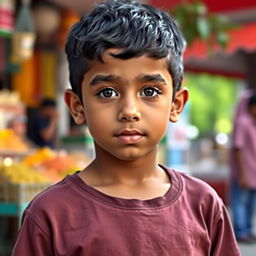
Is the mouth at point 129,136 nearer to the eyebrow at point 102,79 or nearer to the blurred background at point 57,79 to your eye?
the eyebrow at point 102,79

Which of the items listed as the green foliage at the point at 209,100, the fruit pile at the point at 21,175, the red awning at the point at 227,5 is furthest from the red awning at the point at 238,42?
the green foliage at the point at 209,100

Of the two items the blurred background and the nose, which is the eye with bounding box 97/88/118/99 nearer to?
the nose

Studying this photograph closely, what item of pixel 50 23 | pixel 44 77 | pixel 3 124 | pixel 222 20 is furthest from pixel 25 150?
pixel 44 77

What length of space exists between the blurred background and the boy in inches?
125

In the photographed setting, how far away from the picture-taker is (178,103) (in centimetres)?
180

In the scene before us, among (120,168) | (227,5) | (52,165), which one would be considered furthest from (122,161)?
(227,5)

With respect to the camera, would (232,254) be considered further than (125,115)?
Yes

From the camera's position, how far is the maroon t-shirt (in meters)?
1.60

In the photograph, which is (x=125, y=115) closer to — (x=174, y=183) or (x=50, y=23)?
(x=174, y=183)

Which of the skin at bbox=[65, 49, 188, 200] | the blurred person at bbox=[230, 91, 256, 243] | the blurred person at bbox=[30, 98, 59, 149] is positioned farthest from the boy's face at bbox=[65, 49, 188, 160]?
the blurred person at bbox=[30, 98, 59, 149]

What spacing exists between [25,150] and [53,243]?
5628mm

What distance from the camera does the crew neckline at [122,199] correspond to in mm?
1644

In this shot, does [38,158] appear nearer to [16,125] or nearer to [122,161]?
[16,125]

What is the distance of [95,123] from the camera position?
5.38 ft
